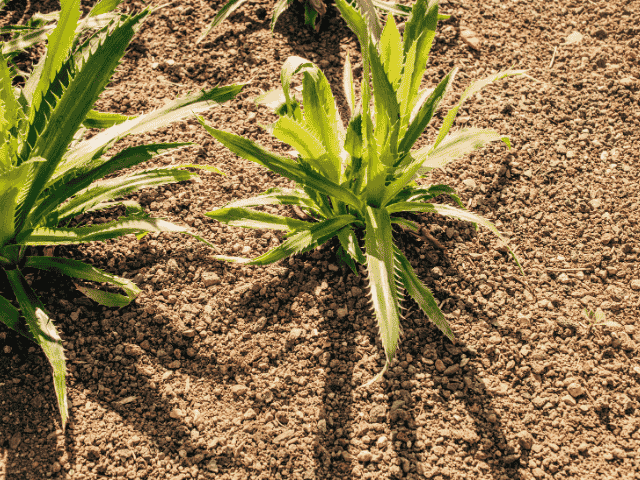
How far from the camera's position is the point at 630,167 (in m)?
1.91

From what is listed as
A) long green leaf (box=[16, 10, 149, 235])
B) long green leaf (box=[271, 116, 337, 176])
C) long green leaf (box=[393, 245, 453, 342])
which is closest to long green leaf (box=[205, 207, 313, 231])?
long green leaf (box=[271, 116, 337, 176])

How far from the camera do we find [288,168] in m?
1.47

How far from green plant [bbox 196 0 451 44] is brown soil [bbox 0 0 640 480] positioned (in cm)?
24

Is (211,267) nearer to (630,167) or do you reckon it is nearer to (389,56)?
(389,56)

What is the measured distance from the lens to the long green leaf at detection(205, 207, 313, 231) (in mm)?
1506

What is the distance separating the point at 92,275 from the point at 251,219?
0.53 m

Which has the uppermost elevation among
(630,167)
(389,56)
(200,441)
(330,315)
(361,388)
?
(389,56)

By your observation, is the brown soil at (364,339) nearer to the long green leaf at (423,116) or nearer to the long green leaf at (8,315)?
the long green leaf at (8,315)

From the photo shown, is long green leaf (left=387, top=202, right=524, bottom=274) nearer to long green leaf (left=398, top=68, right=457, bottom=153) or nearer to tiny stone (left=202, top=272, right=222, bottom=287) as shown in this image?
long green leaf (left=398, top=68, right=457, bottom=153)

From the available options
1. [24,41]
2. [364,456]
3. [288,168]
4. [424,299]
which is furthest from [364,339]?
[24,41]

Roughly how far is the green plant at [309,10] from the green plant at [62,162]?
25.6 inches

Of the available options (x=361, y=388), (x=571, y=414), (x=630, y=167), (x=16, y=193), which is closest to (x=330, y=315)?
(x=361, y=388)

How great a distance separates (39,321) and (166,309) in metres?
0.39

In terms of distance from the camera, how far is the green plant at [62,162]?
1.36 metres
